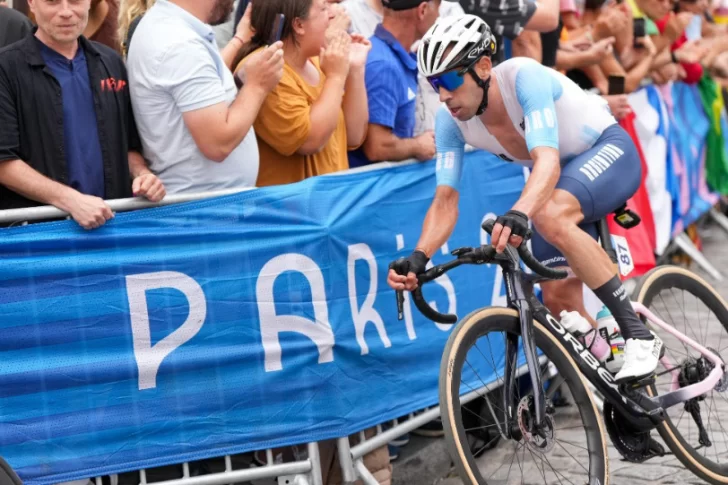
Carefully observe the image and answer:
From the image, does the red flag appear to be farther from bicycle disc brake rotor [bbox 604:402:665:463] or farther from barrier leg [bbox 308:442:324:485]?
barrier leg [bbox 308:442:324:485]

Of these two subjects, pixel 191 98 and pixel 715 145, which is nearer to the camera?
pixel 191 98

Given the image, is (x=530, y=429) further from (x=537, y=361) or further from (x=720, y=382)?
(x=720, y=382)

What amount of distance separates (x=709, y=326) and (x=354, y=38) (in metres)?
2.43

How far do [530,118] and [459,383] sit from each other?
1.21 meters

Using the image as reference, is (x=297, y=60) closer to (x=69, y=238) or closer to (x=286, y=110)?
(x=286, y=110)

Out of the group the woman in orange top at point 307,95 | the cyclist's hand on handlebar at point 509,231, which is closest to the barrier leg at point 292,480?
the woman in orange top at point 307,95

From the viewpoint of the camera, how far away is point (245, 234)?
202 inches

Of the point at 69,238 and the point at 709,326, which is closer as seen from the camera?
the point at 69,238

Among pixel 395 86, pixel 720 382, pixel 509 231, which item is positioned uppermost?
pixel 395 86

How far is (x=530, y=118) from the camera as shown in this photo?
15.9 ft

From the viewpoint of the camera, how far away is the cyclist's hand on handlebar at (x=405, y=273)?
15.1ft

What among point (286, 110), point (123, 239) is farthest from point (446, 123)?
point (123, 239)

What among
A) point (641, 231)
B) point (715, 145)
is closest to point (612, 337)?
point (641, 231)

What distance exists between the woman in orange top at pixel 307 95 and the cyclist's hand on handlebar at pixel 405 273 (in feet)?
3.81
